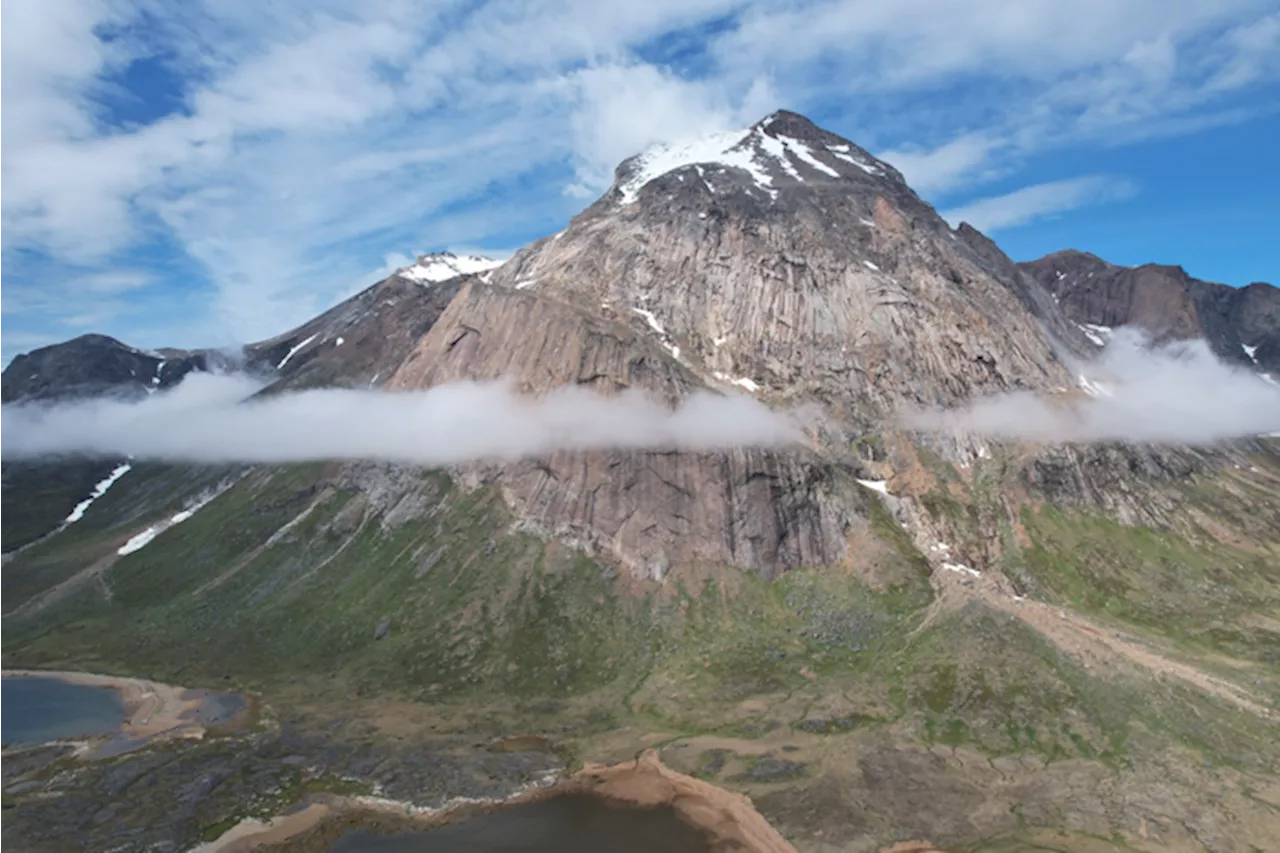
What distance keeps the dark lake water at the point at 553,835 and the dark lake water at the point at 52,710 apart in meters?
69.7

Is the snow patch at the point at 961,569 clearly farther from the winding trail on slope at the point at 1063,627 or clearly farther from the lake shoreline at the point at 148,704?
the lake shoreline at the point at 148,704

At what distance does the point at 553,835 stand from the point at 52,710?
105797mm

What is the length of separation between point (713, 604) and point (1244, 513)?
139 metres

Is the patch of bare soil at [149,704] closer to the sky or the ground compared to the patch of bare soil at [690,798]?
closer to the sky

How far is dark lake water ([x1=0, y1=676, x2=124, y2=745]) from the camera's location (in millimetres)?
132250

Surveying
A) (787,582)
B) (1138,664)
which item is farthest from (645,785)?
(1138,664)

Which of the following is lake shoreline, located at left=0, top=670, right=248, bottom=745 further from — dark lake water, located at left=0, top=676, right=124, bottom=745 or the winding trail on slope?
the winding trail on slope

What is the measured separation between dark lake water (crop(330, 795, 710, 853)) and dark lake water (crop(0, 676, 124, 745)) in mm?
69745

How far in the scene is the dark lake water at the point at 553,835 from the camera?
95.2m

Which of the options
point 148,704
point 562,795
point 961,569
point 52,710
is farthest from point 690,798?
point 52,710

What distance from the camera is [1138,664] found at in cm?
12900

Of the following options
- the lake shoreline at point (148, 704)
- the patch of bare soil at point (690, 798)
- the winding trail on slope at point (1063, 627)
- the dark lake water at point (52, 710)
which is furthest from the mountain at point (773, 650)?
the dark lake water at point (52, 710)

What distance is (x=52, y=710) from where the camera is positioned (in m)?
144

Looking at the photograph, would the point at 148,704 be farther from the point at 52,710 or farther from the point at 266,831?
the point at 266,831
